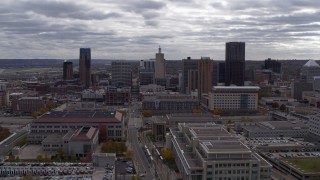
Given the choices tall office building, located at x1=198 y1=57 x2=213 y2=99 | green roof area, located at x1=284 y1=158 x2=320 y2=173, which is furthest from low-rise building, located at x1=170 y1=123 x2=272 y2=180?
tall office building, located at x1=198 y1=57 x2=213 y2=99

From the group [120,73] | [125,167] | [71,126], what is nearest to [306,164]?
[125,167]

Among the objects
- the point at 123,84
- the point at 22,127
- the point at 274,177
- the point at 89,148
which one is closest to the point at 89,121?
the point at 89,148

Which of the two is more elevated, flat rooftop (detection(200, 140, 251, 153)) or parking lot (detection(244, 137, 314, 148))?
flat rooftop (detection(200, 140, 251, 153))

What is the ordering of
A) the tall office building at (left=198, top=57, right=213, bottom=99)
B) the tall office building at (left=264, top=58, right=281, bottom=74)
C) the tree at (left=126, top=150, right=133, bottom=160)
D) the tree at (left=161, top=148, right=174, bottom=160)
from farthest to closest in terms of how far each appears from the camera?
1. the tall office building at (left=264, top=58, right=281, bottom=74)
2. the tall office building at (left=198, top=57, right=213, bottom=99)
3. the tree at (left=161, top=148, right=174, bottom=160)
4. the tree at (left=126, top=150, right=133, bottom=160)

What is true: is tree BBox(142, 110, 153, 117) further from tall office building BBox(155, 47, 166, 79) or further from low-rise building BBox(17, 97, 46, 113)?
tall office building BBox(155, 47, 166, 79)

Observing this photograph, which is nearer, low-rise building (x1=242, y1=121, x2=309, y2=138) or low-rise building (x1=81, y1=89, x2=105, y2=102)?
low-rise building (x1=242, y1=121, x2=309, y2=138)

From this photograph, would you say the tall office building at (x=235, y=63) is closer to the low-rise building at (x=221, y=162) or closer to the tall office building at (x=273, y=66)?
the tall office building at (x=273, y=66)

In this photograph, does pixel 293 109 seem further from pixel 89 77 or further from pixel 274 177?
pixel 89 77
